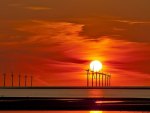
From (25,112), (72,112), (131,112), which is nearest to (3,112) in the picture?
(25,112)

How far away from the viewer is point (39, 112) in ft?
206

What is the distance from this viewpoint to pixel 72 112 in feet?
207

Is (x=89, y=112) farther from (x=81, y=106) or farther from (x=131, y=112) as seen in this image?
(x=81, y=106)

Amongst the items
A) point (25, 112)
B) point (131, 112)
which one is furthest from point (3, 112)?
point (131, 112)

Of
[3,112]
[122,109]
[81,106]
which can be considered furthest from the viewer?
[81,106]

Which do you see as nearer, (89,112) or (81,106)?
(89,112)

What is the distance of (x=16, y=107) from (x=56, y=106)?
178 inches

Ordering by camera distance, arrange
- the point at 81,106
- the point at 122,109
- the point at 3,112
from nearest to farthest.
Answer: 1. the point at 3,112
2. the point at 122,109
3. the point at 81,106

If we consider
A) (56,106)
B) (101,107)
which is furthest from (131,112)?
(56,106)

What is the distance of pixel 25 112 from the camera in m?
62.8

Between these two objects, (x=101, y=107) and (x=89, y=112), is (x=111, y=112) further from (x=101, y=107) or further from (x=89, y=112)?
(x=101, y=107)

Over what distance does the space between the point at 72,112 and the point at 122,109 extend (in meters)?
7.53

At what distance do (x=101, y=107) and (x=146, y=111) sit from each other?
7.04m

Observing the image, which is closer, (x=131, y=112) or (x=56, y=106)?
(x=131, y=112)
